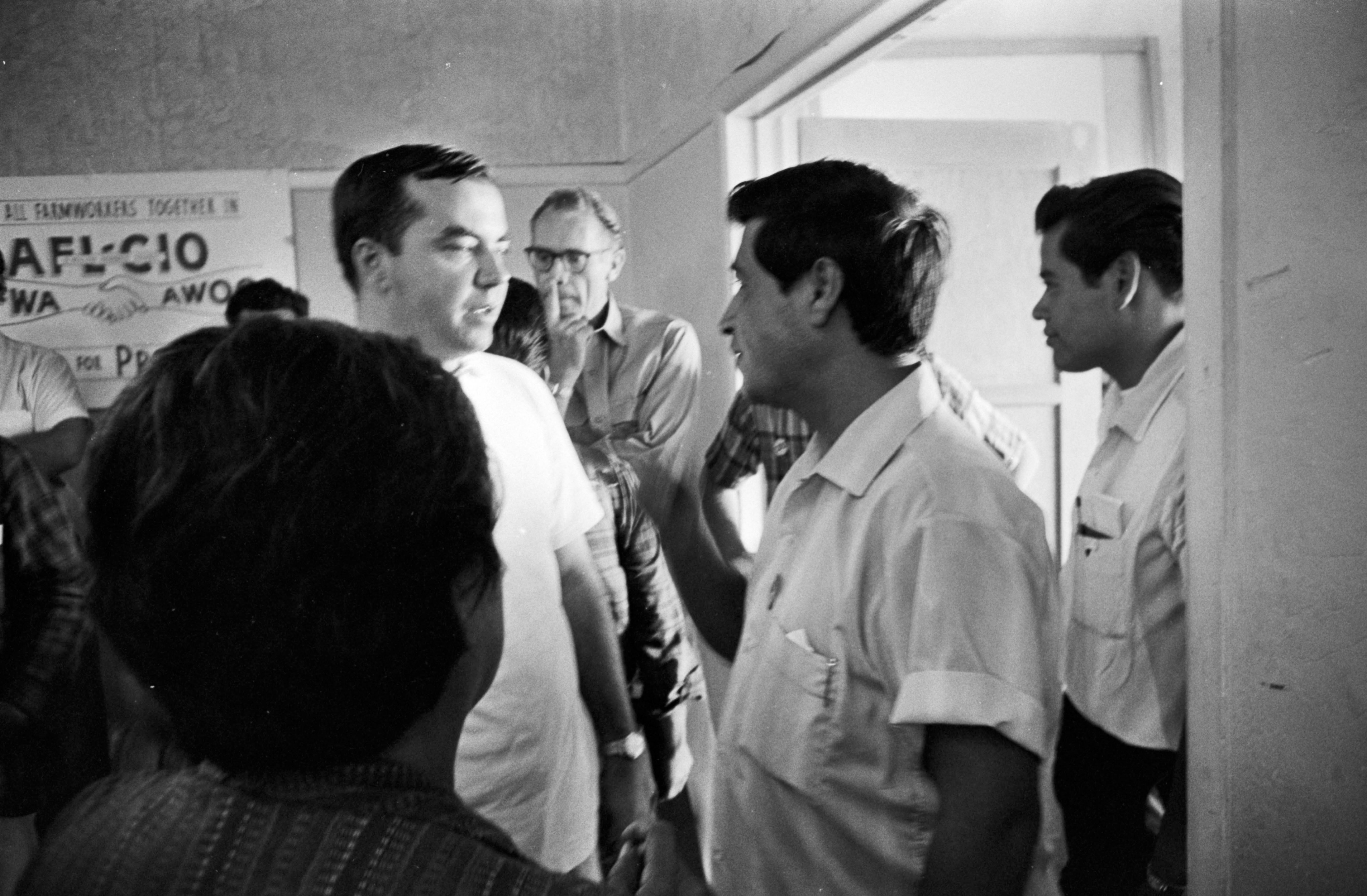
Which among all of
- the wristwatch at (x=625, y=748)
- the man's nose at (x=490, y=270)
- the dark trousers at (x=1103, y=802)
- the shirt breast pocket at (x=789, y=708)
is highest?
the man's nose at (x=490, y=270)

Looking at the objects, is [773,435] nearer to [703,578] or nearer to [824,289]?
[703,578]

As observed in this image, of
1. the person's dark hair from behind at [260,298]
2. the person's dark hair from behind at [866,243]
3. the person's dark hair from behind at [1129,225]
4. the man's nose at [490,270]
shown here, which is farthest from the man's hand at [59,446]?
the person's dark hair from behind at [1129,225]

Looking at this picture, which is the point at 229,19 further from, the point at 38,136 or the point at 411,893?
the point at 411,893

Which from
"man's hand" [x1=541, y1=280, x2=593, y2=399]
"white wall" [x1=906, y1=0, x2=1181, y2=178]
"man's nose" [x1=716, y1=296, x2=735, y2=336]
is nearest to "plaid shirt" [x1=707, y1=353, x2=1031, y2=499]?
"man's hand" [x1=541, y1=280, x2=593, y2=399]

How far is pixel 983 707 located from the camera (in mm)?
600

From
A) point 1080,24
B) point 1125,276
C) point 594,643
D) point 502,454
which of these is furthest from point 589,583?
point 1080,24

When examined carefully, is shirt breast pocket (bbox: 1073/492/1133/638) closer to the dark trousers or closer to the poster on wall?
the dark trousers

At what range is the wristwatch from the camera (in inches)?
40.8

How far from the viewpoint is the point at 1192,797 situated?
667 millimetres

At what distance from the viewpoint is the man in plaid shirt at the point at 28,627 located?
0.72 m

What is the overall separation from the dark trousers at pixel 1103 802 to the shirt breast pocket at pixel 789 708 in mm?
458

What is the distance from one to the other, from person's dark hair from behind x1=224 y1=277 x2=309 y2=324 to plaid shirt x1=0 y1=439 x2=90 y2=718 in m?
0.19

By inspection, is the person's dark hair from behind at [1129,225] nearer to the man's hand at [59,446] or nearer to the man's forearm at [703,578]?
the man's forearm at [703,578]

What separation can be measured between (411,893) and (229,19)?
2.39ft
